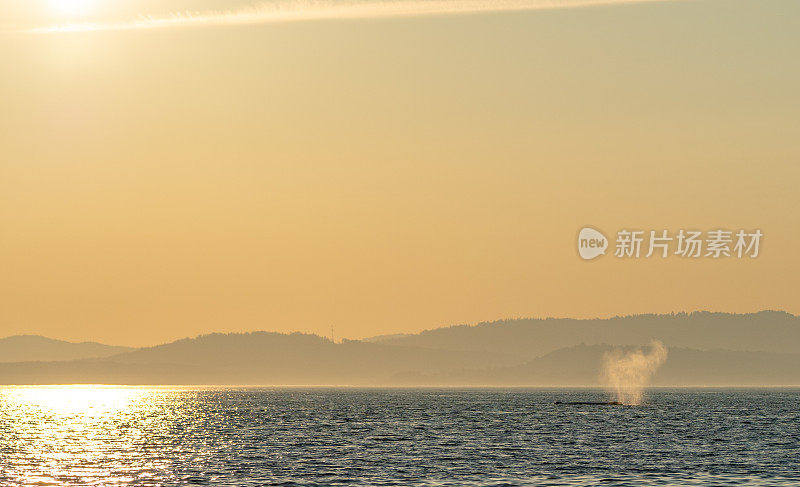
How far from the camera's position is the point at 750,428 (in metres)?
170

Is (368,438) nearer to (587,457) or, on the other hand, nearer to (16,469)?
(587,457)

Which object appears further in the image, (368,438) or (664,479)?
(368,438)

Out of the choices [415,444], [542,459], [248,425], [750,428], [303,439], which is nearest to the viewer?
[542,459]

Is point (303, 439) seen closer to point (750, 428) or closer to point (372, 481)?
point (372, 481)

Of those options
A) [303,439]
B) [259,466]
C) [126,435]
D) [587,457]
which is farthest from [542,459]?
[126,435]

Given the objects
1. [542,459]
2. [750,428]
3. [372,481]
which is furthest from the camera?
[750,428]

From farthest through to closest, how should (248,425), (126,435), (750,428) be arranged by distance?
(248,425) < (750,428) < (126,435)

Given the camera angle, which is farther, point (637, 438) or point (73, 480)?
point (637, 438)

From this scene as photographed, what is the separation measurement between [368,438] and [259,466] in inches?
1516

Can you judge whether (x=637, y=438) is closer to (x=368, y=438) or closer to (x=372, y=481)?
(x=368, y=438)

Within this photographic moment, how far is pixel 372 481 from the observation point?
93000 millimetres

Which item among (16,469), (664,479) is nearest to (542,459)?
(664,479)

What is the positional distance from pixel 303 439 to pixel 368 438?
7.87m

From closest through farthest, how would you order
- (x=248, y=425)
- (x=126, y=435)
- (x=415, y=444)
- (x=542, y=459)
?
(x=542, y=459)
(x=415, y=444)
(x=126, y=435)
(x=248, y=425)
